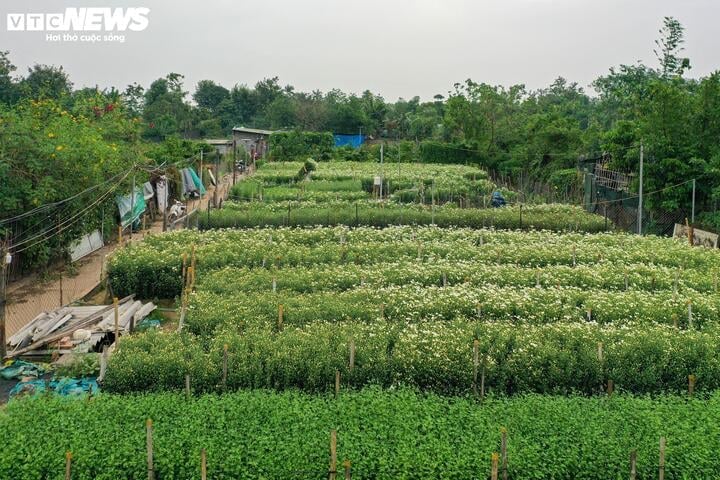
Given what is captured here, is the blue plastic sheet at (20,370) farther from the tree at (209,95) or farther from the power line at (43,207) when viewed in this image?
the tree at (209,95)

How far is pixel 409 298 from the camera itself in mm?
12977

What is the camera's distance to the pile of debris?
1225 cm

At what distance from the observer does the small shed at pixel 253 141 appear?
50000mm

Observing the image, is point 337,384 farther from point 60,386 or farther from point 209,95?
point 209,95

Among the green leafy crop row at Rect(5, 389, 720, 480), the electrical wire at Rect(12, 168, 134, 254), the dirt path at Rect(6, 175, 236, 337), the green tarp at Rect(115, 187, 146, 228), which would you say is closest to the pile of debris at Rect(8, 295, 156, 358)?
the dirt path at Rect(6, 175, 236, 337)

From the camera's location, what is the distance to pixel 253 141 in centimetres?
5416

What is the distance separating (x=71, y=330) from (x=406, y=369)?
6697mm

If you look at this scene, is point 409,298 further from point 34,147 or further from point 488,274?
point 34,147


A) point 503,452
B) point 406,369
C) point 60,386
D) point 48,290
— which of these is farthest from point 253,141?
point 503,452

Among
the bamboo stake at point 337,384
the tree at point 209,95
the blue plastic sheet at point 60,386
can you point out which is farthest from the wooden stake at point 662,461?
the tree at point 209,95

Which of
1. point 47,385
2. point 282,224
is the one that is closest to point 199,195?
point 282,224

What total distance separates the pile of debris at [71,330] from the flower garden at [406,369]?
1454 millimetres

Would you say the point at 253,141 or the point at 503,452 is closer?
the point at 503,452

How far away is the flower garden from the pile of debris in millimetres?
1454
